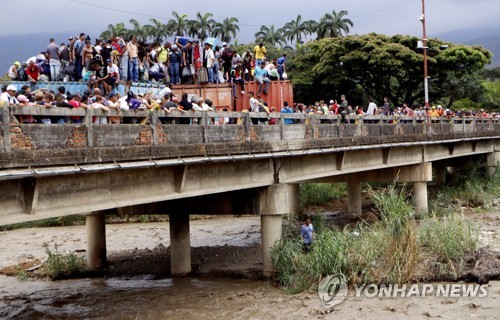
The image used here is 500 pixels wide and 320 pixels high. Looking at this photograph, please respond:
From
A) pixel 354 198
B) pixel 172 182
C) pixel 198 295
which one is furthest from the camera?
pixel 354 198

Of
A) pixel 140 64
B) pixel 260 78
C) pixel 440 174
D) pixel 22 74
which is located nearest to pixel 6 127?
pixel 22 74

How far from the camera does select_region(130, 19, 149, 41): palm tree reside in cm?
8738

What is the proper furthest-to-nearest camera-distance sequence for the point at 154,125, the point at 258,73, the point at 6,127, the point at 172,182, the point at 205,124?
the point at 258,73, the point at 205,124, the point at 172,182, the point at 154,125, the point at 6,127

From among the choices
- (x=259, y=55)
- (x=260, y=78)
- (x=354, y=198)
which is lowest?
(x=354, y=198)

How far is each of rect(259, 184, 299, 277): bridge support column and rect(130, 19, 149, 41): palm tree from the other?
72281 mm

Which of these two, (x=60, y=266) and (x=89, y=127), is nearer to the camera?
(x=89, y=127)

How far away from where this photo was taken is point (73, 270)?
826 inches

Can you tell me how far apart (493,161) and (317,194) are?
493 inches

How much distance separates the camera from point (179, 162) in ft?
45.6

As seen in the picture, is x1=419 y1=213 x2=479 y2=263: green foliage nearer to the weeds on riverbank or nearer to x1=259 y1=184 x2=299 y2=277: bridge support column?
the weeds on riverbank

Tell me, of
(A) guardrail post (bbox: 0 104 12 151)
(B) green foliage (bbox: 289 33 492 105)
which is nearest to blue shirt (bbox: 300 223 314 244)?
(A) guardrail post (bbox: 0 104 12 151)

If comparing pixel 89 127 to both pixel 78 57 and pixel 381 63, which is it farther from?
pixel 381 63

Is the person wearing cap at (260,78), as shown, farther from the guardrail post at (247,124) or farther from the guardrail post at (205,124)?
the guardrail post at (205,124)

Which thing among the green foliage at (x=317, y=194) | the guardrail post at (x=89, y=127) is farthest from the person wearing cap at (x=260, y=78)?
the green foliage at (x=317, y=194)
